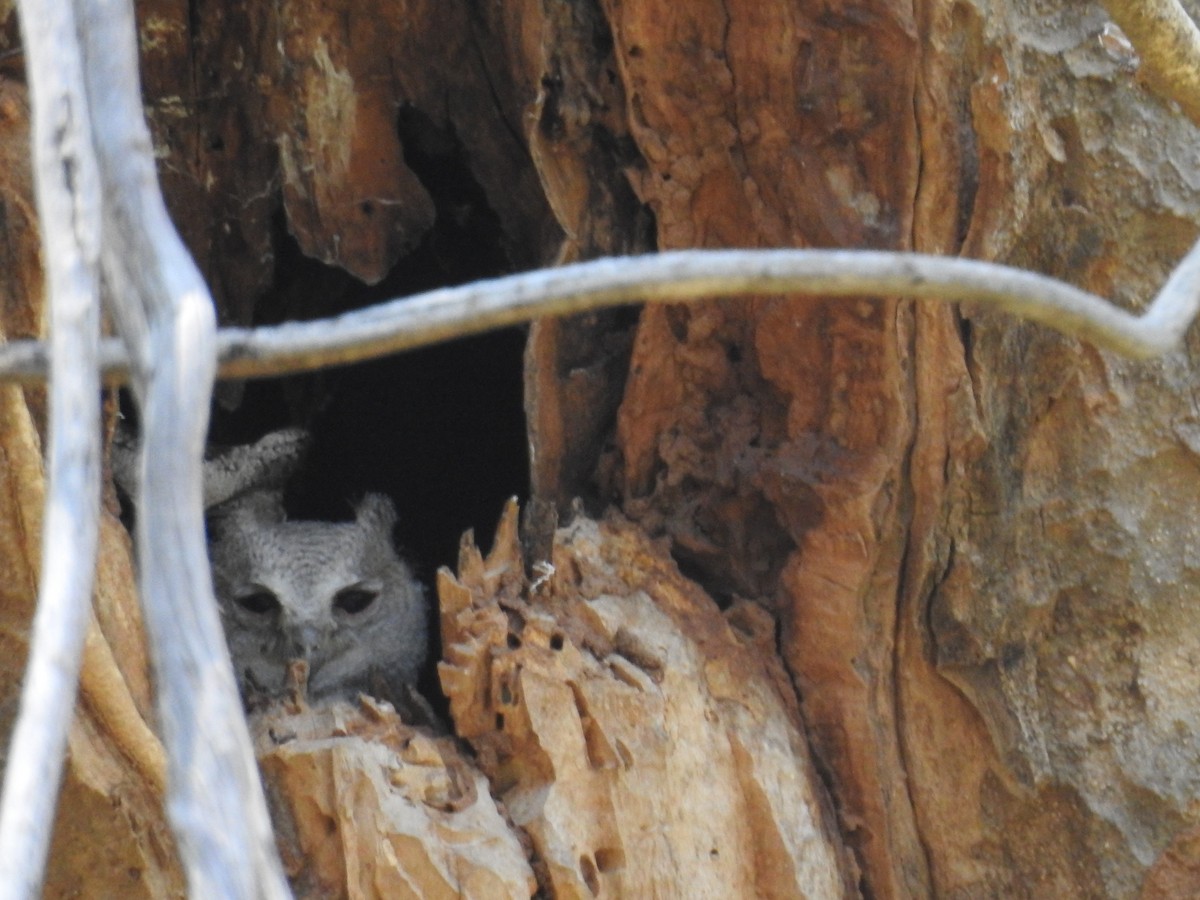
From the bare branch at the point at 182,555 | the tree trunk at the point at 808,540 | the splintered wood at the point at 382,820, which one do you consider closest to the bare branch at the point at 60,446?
the bare branch at the point at 182,555

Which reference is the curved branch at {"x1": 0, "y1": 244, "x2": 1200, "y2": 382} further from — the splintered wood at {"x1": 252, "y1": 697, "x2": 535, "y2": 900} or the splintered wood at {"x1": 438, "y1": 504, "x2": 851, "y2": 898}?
the splintered wood at {"x1": 438, "y1": 504, "x2": 851, "y2": 898}

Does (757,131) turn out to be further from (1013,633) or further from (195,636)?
(195,636)

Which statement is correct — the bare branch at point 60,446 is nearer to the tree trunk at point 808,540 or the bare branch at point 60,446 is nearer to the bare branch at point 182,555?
the bare branch at point 182,555

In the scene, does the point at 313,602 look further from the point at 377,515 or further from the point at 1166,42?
the point at 1166,42

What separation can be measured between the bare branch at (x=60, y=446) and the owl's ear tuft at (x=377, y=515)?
2364mm

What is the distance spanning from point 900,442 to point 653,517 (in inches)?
18.7

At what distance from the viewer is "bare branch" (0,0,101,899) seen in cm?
112

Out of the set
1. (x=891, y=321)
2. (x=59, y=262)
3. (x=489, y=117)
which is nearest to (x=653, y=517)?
(x=891, y=321)

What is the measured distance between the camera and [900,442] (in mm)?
2428

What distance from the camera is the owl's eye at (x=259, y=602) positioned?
3.28 m


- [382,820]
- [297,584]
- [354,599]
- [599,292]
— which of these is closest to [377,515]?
[354,599]

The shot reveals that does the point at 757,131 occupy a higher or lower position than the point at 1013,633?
higher

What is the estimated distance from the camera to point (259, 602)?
3.29 m

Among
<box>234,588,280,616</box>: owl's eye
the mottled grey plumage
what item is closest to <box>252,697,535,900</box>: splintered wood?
the mottled grey plumage
